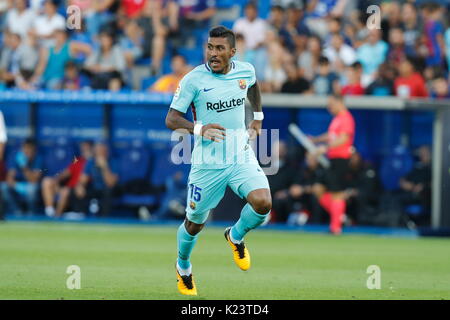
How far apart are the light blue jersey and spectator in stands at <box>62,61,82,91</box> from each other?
1042 centimetres

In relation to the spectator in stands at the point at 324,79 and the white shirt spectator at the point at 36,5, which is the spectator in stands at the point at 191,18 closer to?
the white shirt spectator at the point at 36,5

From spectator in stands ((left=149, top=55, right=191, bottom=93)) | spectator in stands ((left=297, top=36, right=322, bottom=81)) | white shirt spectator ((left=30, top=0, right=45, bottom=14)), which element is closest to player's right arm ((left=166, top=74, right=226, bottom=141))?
spectator in stands ((left=149, top=55, right=191, bottom=93))

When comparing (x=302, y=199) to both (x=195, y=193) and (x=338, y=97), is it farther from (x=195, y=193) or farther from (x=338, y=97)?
(x=195, y=193)

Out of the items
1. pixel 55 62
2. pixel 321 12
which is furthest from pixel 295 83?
pixel 55 62

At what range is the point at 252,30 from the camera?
20469mm

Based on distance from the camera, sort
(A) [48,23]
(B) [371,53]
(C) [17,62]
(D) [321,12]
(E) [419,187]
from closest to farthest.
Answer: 1. (E) [419,187]
2. (B) [371,53]
3. (C) [17,62]
4. (D) [321,12]
5. (A) [48,23]

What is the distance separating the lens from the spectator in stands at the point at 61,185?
768 inches

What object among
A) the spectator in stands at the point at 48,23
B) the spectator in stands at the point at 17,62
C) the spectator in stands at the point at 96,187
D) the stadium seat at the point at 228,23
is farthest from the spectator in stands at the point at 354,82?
the spectator in stands at the point at 17,62

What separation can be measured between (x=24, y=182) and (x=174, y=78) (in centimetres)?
363

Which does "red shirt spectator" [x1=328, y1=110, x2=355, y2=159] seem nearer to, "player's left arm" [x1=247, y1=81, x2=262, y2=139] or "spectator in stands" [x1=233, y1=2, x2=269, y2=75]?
"spectator in stands" [x1=233, y1=2, x2=269, y2=75]

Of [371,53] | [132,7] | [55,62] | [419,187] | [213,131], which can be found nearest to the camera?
[213,131]
